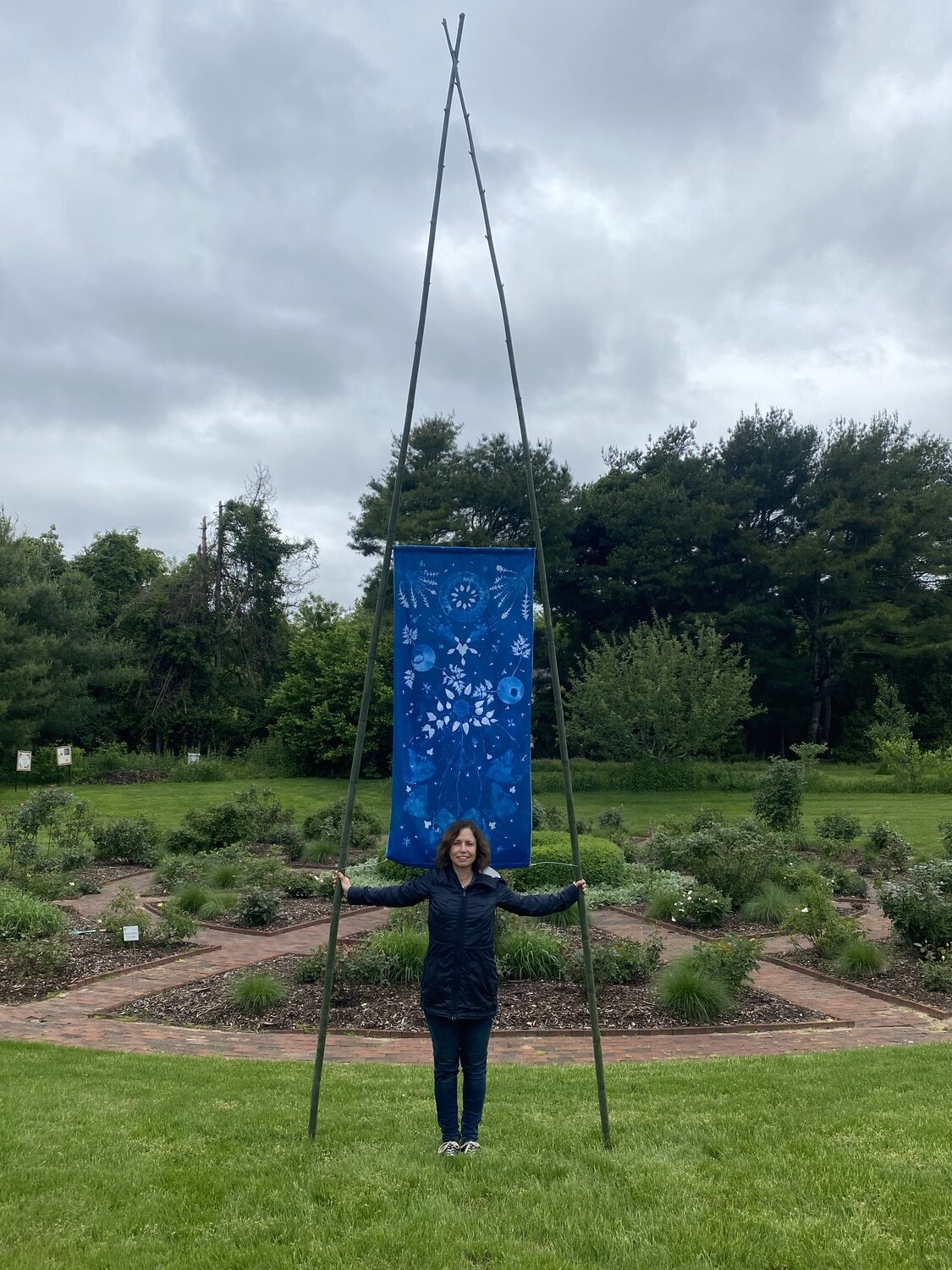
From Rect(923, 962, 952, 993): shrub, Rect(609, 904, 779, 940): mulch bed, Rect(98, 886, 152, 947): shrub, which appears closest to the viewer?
Rect(923, 962, 952, 993): shrub

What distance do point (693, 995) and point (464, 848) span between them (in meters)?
3.87

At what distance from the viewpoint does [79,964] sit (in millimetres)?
8953

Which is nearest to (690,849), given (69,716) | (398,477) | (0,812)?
(398,477)

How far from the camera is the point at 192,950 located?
9484 mm

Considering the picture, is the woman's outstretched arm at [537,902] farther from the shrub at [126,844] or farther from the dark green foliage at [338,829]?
the dark green foliage at [338,829]

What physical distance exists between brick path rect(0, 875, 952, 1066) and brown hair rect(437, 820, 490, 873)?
8.41 feet

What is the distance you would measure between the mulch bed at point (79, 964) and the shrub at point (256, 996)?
1.78 metres

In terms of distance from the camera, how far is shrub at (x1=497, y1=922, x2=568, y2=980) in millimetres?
8312

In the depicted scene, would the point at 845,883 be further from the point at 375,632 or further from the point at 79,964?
the point at 375,632

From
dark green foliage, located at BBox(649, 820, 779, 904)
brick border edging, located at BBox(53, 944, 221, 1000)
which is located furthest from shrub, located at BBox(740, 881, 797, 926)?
brick border edging, located at BBox(53, 944, 221, 1000)

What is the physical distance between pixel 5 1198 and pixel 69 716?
3107cm

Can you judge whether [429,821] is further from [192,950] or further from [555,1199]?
[192,950]

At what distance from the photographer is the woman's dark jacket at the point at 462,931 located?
13.5 feet

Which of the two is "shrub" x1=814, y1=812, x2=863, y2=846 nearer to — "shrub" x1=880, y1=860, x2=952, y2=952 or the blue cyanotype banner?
"shrub" x1=880, y1=860, x2=952, y2=952
